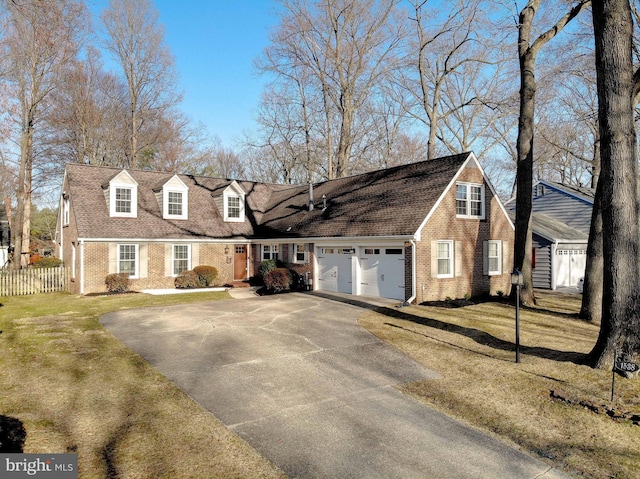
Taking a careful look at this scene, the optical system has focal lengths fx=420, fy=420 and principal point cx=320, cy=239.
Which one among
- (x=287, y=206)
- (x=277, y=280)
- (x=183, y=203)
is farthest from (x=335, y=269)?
(x=183, y=203)

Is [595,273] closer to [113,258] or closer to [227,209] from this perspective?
[227,209]

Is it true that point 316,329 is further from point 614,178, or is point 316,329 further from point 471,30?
point 471,30

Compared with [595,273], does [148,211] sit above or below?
above

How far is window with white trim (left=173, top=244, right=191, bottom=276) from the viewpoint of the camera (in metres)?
22.9

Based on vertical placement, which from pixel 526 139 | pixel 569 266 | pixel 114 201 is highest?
pixel 526 139

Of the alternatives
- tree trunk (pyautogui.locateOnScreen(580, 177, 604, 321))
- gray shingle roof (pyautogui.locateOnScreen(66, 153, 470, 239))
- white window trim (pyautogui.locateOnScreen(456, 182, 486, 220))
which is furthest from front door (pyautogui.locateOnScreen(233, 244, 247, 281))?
tree trunk (pyautogui.locateOnScreen(580, 177, 604, 321))

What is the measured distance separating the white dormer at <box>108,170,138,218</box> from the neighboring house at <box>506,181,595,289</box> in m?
22.7

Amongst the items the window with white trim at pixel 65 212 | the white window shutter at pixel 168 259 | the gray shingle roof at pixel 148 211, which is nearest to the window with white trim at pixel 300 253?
the gray shingle roof at pixel 148 211

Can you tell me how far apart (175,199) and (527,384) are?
21003 mm

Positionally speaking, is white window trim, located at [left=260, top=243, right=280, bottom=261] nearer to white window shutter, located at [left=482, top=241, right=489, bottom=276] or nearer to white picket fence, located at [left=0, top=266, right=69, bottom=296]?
white picket fence, located at [left=0, top=266, right=69, bottom=296]

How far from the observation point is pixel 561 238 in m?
23.9

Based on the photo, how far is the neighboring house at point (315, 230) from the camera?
17734mm

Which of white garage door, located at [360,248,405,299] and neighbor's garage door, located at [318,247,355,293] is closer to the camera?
white garage door, located at [360,248,405,299]
